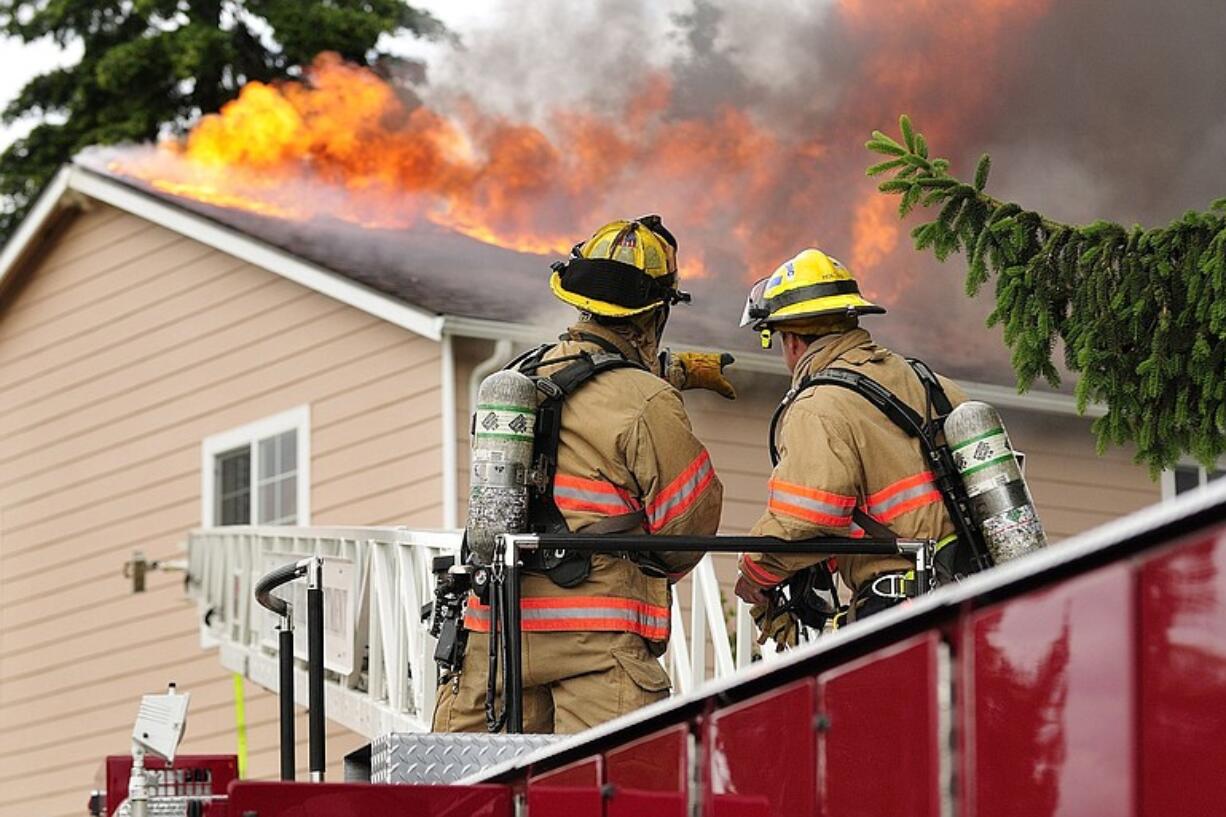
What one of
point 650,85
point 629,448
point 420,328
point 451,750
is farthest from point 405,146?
point 451,750

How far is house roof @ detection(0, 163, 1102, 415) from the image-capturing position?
1255 centimetres

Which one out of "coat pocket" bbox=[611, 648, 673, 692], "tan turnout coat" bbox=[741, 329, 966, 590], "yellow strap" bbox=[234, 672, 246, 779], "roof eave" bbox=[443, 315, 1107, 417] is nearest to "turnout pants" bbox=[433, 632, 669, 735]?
"coat pocket" bbox=[611, 648, 673, 692]

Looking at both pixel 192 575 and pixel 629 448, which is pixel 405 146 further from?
pixel 629 448

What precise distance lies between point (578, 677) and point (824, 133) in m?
9.04

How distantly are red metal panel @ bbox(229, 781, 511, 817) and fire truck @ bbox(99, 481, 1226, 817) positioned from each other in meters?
0.34

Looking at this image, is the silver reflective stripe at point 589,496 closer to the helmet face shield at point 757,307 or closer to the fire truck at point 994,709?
the helmet face shield at point 757,307

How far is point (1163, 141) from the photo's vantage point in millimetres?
14570

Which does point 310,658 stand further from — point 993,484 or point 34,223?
point 34,223

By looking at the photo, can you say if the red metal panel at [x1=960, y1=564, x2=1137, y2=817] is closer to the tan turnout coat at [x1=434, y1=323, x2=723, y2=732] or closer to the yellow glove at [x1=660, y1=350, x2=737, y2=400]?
the tan turnout coat at [x1=434, y1=323, x2=723, y2=732]

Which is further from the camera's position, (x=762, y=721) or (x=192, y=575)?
(x=192, y=575)

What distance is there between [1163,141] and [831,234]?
7.96 ft

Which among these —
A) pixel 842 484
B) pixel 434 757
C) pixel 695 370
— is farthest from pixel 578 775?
pixel 695 370

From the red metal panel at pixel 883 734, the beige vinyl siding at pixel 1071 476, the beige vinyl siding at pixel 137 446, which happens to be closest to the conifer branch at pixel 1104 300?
the red metal panel at pixel 883 734

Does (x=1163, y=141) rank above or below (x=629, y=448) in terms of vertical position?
above
